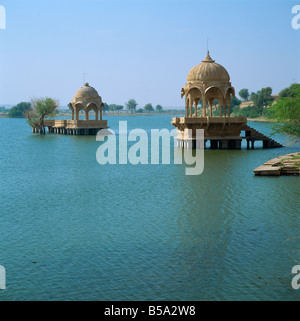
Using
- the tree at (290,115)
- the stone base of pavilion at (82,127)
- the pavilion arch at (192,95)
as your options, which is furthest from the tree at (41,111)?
the tree at (290,115)

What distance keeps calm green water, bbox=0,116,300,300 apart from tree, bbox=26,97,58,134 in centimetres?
4703

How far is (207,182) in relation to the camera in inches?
1133

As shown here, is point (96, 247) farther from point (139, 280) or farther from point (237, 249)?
point (237, 249)

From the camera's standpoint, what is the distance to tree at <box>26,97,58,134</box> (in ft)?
254

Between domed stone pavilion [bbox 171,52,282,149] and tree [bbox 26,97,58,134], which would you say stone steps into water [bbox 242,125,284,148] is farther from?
tree [bbox 26,97,58,134]

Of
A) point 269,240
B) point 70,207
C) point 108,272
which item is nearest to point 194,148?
point 70,207

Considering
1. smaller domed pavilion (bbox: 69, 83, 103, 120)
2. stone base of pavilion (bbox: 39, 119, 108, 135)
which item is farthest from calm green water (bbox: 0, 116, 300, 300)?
smaller domed pavilion (bbox: 69, 83, 103, 120)

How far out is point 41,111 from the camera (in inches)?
3073

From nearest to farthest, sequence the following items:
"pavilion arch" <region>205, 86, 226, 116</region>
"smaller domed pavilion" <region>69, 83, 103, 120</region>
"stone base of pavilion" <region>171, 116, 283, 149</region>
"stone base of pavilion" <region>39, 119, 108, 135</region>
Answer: "stone base of pavilion" <region>171, 116, 283, 149</region>
"pavilion arch" <region>205, 86, 226, 116</region>
"smaller domed pavilion" <region>69, 83, 103, 120</region>
"stone base of pavilion" <region>39, 119, 108, 135</region>

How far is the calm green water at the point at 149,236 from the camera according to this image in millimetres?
13320

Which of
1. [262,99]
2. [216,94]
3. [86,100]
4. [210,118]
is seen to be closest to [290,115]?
[210,118]

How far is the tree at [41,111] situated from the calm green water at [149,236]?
47.0m

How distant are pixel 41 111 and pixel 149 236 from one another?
2494 inches

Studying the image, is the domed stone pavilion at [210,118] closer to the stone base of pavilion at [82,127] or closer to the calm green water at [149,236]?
the calm green water at [149,236]
